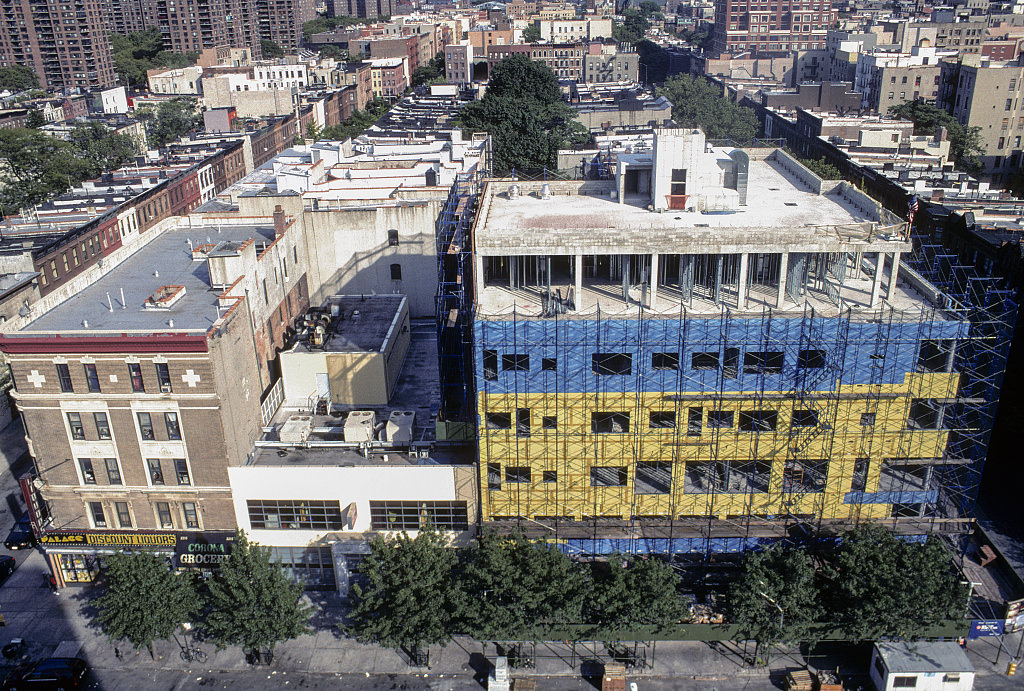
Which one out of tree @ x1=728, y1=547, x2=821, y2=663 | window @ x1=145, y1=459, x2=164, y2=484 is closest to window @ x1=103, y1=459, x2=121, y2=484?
window @ x1=145, y1=459, x2=164, y2=484

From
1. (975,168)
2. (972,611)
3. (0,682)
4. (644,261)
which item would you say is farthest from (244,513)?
(975,168)

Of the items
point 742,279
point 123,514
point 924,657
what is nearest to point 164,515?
point 123,514

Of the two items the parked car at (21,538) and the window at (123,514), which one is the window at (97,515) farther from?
the parked car at (21,538)

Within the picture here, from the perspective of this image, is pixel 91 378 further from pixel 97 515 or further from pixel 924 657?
pixel 924 657

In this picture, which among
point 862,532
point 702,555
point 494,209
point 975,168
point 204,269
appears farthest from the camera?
point 975,168

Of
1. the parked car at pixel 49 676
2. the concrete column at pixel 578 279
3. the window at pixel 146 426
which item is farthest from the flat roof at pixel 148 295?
the concrete column at pixel 578 279

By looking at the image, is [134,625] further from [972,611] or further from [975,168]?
[975,168]
